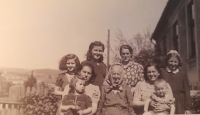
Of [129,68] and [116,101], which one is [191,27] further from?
[116,101]

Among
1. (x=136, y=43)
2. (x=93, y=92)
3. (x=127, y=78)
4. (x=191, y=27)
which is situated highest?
(x=191, y=27)

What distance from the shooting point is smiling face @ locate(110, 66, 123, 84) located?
73.0 inches

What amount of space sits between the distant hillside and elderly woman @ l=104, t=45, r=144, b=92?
0.45 metres

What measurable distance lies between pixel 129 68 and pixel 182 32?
510mm

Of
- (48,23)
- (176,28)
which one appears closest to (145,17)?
(176,28)

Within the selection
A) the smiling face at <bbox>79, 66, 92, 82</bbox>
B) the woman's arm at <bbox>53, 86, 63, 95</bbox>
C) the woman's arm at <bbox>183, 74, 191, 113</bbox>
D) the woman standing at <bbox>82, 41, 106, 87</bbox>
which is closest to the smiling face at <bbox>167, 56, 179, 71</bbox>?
the woman's arm at <bbox>183, 74, 191, 113</bbox>

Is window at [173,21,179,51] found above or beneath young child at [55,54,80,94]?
above

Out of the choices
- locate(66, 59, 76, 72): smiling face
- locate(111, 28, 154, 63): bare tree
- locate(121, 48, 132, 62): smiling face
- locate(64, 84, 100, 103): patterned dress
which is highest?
locate(111, 28, 154, 63): bare tree

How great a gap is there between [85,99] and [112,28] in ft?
2.00

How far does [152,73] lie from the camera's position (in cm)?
186

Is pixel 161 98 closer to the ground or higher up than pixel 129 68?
closer to the ground

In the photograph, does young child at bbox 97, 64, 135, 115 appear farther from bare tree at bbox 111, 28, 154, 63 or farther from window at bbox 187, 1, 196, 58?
window at bbox 187, 1, 196, 58

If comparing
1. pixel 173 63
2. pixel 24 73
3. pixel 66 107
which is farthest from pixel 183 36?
pixel 24 73

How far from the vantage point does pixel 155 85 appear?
184cm
